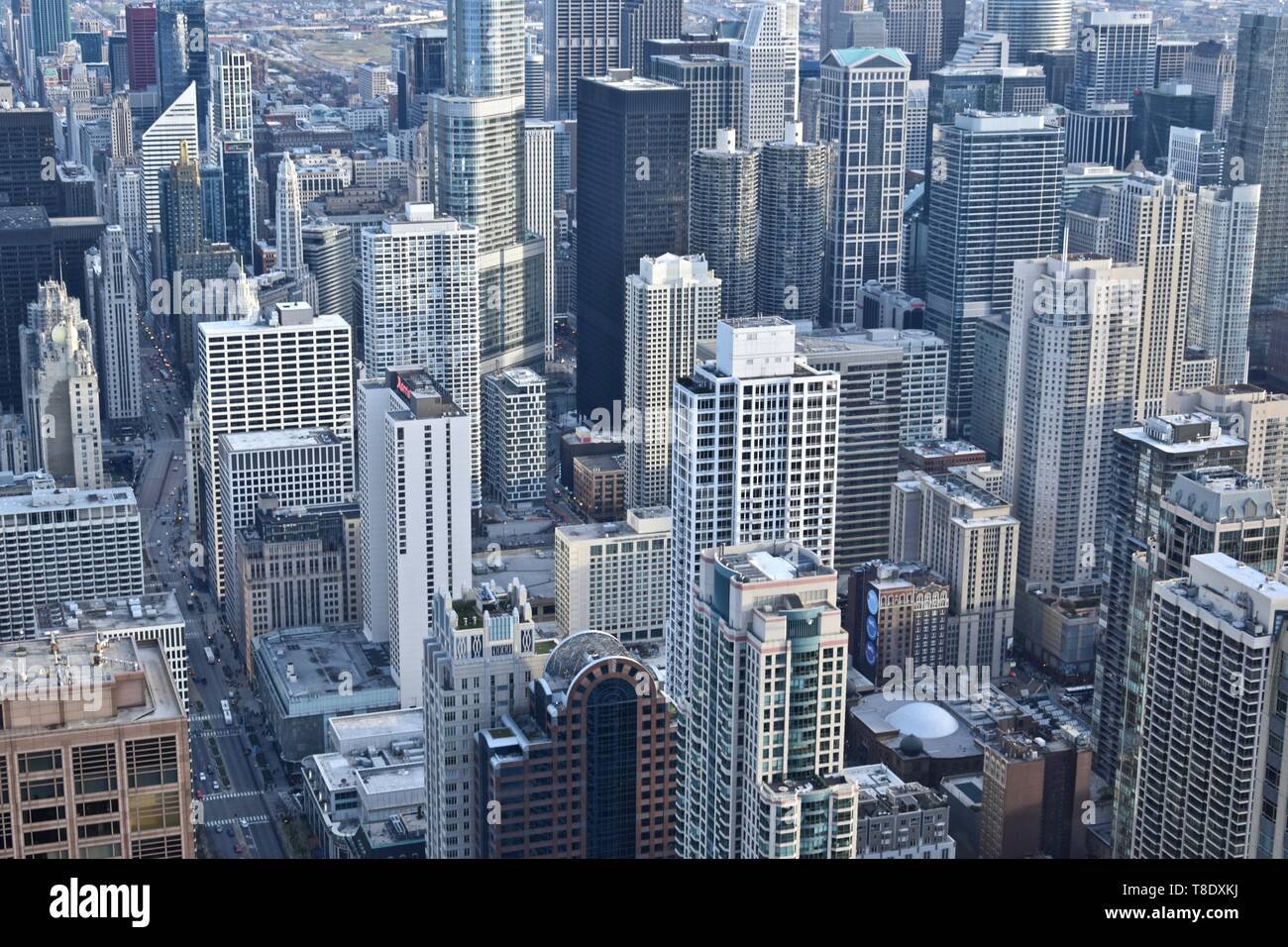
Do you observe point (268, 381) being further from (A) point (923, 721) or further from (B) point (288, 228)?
(A) point (923, 721)

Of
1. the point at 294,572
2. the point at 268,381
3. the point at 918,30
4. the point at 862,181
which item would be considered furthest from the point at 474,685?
the point at 918,30

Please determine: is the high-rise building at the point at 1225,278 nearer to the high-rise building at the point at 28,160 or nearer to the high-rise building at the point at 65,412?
the high-rise building at the point at 65,412

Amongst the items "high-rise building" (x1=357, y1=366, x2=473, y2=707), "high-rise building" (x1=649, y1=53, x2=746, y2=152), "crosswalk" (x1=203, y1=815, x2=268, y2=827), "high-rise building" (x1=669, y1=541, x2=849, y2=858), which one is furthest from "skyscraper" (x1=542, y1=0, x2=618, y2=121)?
"high-rise building" (x1=669, y1=541, x2=849, y2=858)

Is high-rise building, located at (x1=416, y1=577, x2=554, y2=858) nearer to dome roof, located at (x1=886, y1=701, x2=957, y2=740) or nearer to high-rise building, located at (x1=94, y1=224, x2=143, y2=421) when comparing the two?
dome roof, located at (x1=886, y1=701, x2=957, y2=740)

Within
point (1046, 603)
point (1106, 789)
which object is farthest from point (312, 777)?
point (1046, 603)

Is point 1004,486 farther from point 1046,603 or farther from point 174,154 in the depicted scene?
point 174,154
